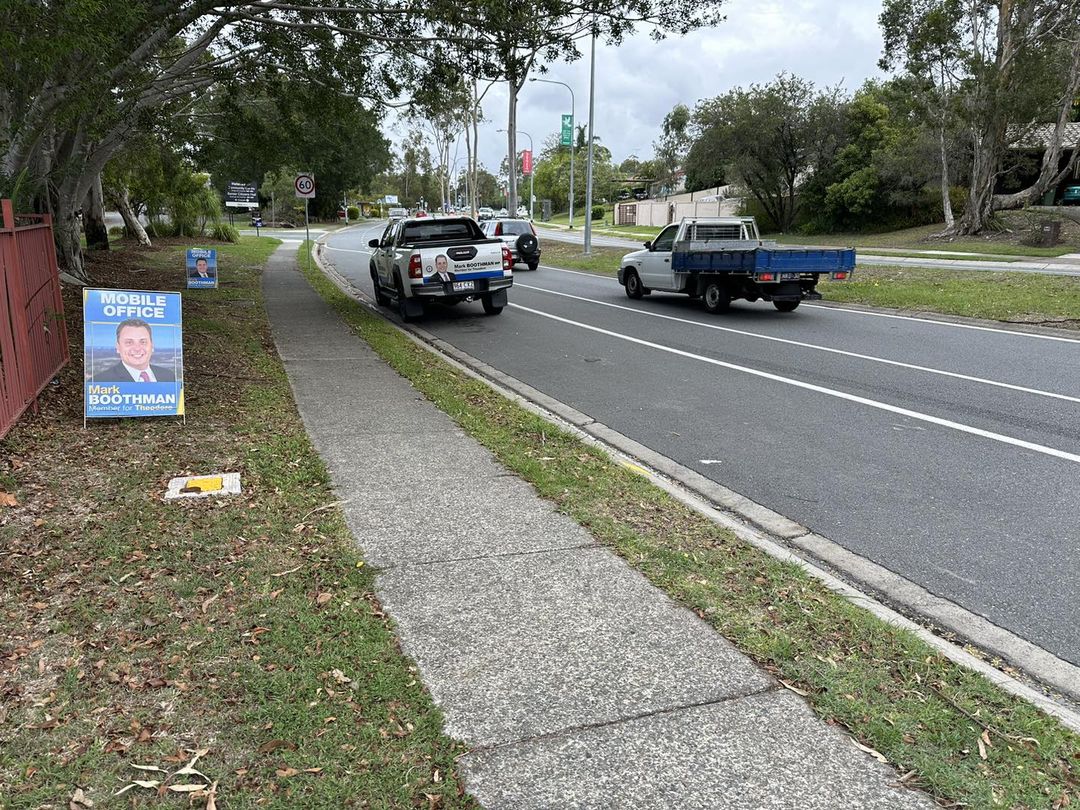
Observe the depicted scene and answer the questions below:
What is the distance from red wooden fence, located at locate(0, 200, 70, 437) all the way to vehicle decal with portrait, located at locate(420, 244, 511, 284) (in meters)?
6.57

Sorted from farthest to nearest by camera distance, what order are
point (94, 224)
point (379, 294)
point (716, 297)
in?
point (94, 224) → point (379, 294) → point (716, 297)

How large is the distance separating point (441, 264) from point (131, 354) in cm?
790

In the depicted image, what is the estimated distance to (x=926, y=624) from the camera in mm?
3904

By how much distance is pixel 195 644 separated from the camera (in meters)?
3.51

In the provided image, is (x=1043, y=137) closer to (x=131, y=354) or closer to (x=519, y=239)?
(x=519, y=239)

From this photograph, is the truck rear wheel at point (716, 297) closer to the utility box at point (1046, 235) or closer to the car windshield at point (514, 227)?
the car windshield at point (514, 227)

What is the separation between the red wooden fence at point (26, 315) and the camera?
6.25 m

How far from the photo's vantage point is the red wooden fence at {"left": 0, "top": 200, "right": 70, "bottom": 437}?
6.25 m

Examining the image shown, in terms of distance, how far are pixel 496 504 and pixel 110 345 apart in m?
3.77

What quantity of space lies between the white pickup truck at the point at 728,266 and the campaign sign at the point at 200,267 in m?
9.34

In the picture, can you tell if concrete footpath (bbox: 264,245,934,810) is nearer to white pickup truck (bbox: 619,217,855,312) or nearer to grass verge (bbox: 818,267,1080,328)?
white pickup truck (bbox: 619,217,855,312)

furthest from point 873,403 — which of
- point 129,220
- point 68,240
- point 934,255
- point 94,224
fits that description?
point 129,220

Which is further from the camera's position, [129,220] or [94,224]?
[129,220]

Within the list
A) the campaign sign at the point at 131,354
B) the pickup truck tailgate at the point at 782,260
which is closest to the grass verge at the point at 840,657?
the campaign sign at the point at 131,354
